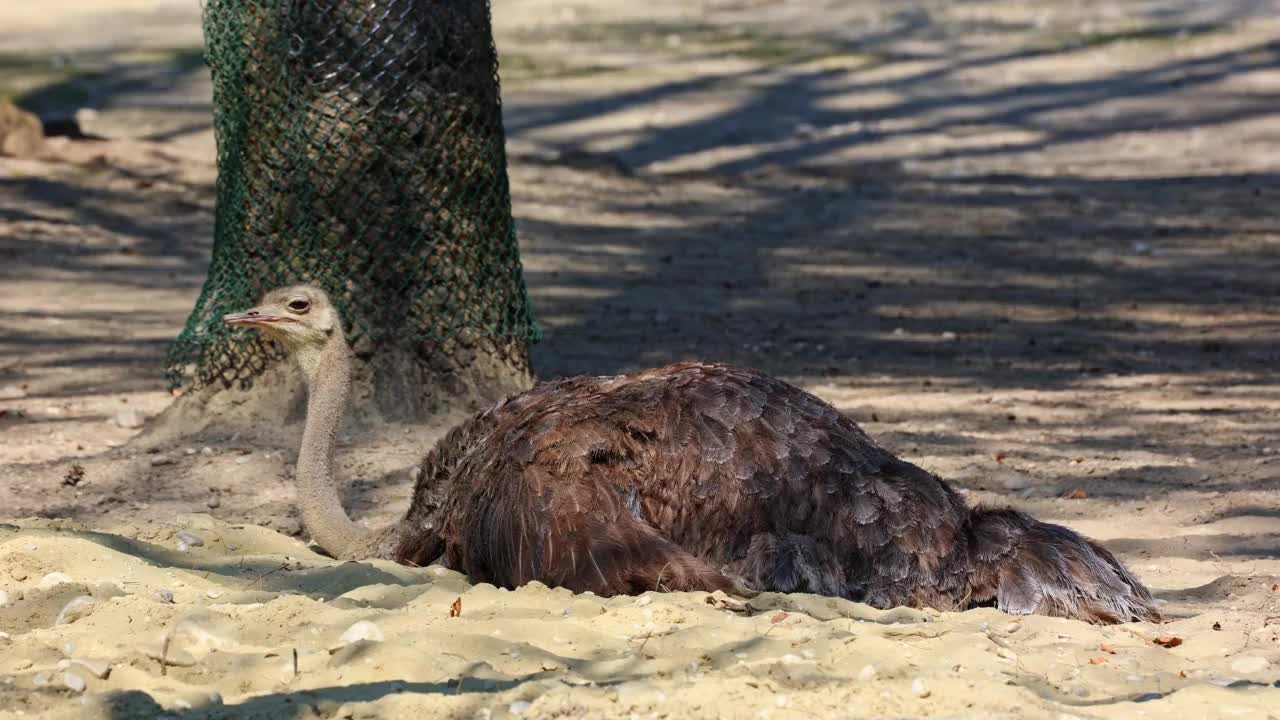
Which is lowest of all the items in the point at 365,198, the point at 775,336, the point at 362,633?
the point at 775,336

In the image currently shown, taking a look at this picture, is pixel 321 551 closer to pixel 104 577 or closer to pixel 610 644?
pixel 104 577

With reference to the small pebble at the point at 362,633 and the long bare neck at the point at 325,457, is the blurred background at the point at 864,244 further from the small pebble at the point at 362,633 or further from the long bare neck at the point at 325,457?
the small pebble at the point at 362,633

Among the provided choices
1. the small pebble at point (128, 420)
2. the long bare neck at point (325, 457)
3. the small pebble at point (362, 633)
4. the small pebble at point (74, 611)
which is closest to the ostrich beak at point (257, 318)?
the long bare neck at point (325, 457)

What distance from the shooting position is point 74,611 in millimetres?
4340

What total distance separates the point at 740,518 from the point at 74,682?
1.75m

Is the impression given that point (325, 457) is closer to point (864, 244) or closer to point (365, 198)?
point (365, 198)

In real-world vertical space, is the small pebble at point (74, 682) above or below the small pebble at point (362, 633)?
above

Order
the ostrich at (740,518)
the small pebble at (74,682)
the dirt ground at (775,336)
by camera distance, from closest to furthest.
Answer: the small pebble at (74,682) → the dirt ground at (775,336) → the ostrich at (740,518)

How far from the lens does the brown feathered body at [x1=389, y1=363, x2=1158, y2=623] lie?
15.4 ft

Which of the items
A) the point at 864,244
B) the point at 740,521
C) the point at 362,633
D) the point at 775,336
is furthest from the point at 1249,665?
the point at 864,244

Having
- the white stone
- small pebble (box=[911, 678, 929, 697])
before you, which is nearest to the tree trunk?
small pebble (box=[911, 678, 929, 697])

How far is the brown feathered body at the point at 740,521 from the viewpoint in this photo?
4680mm

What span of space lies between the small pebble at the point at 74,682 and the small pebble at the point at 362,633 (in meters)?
0.60

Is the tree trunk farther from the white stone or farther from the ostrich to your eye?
the white stone
